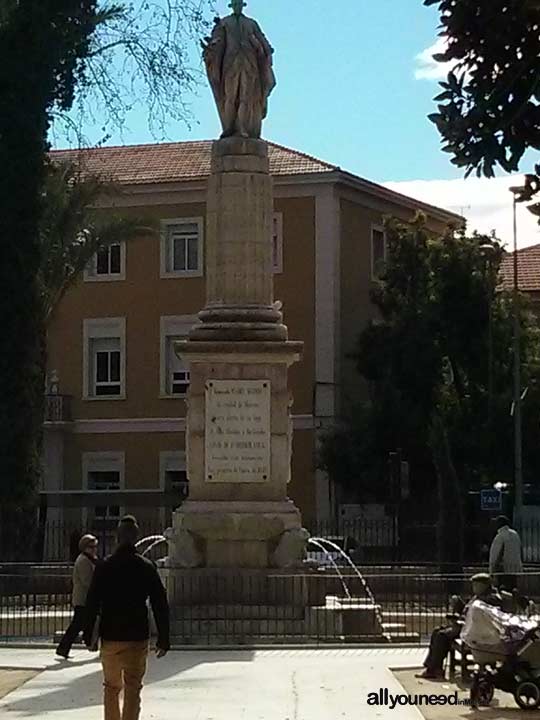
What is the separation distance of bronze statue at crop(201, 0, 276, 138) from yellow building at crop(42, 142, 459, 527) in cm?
2762

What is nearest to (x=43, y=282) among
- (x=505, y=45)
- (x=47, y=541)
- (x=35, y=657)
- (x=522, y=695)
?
(x=47, y=541)

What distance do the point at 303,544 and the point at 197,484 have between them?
1.57 metres

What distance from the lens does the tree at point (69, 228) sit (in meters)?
38.0

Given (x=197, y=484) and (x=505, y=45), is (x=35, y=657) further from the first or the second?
(x=505, y=45)

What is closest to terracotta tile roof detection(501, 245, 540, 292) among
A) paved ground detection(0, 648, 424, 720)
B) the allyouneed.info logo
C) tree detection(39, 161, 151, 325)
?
tree detection(39, 161, 151, 325)

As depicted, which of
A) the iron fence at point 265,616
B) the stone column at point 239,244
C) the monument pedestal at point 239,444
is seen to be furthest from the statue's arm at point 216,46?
the iron fence at point 265,616

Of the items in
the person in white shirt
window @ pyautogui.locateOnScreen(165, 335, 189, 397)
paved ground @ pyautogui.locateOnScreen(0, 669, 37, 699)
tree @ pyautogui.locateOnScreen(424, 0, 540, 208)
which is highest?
window @ pyautogui.locateOnScreen(165, 335, 189, 397)


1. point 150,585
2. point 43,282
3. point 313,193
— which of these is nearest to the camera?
point 150,585

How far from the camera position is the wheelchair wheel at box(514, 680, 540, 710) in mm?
14641

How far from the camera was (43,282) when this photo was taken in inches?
1479

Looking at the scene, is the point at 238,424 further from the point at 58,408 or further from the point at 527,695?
the point at 58,408

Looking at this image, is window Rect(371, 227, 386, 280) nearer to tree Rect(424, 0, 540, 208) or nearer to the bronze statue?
the bronze statue

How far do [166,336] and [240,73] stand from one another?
30.2m

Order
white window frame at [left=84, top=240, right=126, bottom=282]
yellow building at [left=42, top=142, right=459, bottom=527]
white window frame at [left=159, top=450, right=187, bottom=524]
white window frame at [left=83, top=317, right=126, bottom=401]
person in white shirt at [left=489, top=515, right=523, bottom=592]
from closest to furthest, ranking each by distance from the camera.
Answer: person in white shirt at [left=489, top=515, right=523, bottom=592] → yellow building at [left=42, top=142, right=459, bottom=527] → white window frame at [left=159, top=450, right=187, bottom=524] → white window frame at [left=83, top=317, right=126, bottom=401] → white window frame at [left=84, top=240, right=126, bottom=282]
